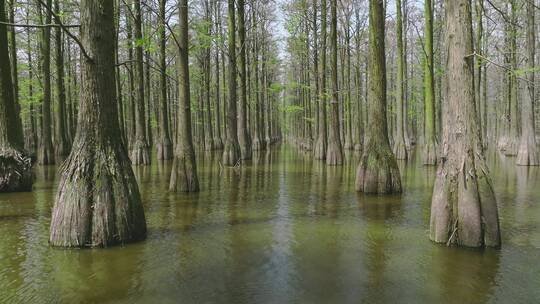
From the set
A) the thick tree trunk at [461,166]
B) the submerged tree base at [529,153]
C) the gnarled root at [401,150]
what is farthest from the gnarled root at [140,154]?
the submerged tree base at [529,153]

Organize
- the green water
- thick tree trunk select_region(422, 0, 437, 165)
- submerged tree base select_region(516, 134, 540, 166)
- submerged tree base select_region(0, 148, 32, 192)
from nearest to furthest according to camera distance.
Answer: the green water < submerged tree base select_region(0, 148, 32, 192) < thick tree trunk select_region(422, 0, 437, 165) < submerged tree base select_region(516, 134, 540, 166)

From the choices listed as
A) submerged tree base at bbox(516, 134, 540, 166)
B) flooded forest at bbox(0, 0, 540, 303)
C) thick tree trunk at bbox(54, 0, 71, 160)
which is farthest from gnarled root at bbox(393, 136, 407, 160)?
thick tree trunk at bbox(54, 0, 71, 160)

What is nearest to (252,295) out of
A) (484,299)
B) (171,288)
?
(171,288)

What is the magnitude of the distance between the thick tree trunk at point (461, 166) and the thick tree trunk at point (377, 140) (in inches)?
170

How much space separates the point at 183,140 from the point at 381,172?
4.95 m

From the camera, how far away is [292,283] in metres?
4.92

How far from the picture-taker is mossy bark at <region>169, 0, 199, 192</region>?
10.8 metres

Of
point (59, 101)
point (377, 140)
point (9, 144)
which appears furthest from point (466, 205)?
point (59, 101)

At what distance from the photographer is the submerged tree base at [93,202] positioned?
6.04 m

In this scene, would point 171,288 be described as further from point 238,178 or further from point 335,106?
point 335,106

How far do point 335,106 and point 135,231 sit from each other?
1299 cm

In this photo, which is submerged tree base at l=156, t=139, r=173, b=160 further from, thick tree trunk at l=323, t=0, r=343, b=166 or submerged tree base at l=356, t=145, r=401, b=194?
submerged tree base at l=356, t=145, r=401, b=194

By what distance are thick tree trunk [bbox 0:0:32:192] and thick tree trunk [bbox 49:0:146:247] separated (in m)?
5.77

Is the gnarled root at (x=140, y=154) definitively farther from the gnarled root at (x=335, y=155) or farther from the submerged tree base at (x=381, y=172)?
the submerged tree base at (x=381, y=172)
